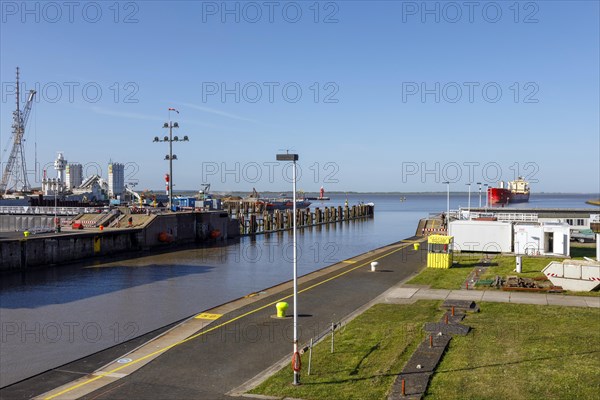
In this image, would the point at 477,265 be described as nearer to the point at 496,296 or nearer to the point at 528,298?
the point at 496,296

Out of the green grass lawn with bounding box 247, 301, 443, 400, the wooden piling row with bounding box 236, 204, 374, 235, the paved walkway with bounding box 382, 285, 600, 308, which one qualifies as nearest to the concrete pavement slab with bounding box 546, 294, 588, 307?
the paved walkway with bounding box 382, 285, 600, 308

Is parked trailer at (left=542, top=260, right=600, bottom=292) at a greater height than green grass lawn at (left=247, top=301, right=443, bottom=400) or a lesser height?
greater

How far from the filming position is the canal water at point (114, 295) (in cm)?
2175

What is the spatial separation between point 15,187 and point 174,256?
13149cm

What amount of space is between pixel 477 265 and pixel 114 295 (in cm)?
2576

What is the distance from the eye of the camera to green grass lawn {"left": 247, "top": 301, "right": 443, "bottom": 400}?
1412 cm

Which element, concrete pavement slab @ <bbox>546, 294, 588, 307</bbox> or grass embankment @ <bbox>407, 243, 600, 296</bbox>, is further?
grass embankment @ <bbox>407, 243, 600, 296</bbox>

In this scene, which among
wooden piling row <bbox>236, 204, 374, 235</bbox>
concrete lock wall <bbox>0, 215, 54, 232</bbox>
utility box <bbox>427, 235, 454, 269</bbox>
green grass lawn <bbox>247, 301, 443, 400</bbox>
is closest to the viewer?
green grass lawn <bbox>247, 301, 443, 400</bbox>

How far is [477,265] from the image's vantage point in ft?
127

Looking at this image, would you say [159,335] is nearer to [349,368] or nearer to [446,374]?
[349,368]

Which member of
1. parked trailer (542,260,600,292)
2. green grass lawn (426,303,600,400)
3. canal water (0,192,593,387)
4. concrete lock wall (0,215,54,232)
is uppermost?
concrete lock wall (0,215,54,232)

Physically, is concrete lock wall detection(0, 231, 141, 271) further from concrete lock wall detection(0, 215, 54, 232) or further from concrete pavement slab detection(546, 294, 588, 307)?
concrete pavement slab detection(546, 294, 588, 307)

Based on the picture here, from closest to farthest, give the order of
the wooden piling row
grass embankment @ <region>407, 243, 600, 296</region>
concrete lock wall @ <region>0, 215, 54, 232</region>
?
grass embankment @ <region>407, 243, 600, 296</region>
concrete lock wall @ <region>0, 215, 54, 232</region>
the wooden piling row

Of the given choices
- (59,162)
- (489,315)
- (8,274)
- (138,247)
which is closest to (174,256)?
(138,247)
